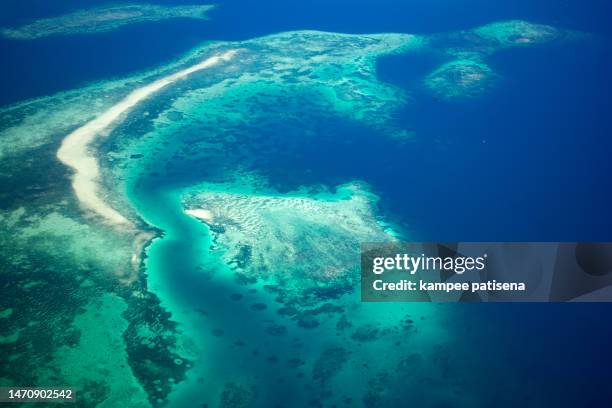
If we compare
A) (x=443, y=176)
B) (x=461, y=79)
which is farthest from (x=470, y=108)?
(x=443, y=176)

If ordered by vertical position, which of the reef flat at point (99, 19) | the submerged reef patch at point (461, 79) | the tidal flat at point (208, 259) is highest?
the reef flat at point (99, 19)

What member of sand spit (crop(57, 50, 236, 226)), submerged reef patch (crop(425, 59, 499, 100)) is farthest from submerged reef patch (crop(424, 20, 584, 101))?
sand spit (crop(57, 50, 236, 226))

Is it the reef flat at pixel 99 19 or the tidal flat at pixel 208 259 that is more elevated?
the reef flat at pixel 99 19

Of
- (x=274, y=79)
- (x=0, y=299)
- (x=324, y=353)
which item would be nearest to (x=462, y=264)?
(x=324, y=353)

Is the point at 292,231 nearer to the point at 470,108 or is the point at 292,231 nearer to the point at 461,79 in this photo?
the point at 470,108

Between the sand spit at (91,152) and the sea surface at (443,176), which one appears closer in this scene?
the sea surface at (443,176)

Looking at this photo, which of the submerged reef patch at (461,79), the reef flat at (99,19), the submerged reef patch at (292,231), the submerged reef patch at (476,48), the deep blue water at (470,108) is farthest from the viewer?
the reef flat at (99,19)

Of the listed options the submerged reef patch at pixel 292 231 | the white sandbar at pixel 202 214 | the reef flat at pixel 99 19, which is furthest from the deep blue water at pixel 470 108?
the white sandbar at pixel 202 214

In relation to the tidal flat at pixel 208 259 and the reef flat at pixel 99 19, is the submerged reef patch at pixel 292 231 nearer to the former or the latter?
the tidal flat at pixel 208 259
